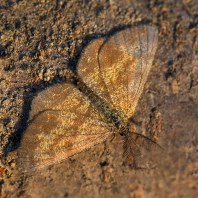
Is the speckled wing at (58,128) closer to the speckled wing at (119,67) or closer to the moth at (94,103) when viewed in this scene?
the moth at (94,103)

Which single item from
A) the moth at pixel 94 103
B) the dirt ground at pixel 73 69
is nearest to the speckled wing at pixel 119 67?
the moth at pixel 94 103

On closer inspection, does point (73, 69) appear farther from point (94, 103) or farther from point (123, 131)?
point (123, 131)

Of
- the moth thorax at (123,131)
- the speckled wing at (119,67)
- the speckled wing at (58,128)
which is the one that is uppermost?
the speckled wing at (119,67)

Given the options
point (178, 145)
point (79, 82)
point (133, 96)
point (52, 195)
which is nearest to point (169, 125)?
point (178, 145)

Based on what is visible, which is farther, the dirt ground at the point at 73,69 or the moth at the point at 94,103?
the dirt ground at the point at 73,69

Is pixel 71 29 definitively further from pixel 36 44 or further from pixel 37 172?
pixel 37 172

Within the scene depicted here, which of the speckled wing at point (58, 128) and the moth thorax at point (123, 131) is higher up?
the speckled wing at point (58, 128)

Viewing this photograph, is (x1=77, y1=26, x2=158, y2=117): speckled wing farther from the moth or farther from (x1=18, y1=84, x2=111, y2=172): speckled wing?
(x1=18, y1=84, x2=111, y2=172): speckled wing

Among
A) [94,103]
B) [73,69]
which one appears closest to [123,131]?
[94,103]
